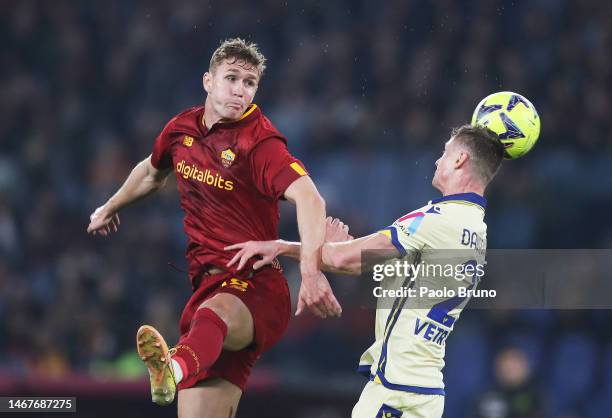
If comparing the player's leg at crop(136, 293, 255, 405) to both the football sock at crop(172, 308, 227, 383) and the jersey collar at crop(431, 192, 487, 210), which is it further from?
the jersey collar at crop(431, 192, 487, 210)

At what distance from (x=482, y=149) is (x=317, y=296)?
1.01 metres

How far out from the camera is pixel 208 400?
5191 millimetres

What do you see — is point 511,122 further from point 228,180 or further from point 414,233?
point 228,180

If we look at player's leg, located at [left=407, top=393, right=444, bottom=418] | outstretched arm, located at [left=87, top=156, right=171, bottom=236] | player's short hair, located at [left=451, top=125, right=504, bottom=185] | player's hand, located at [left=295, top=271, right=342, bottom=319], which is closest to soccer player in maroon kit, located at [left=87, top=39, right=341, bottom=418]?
player's hand, located at [left=295, top=271, right=342, bottom=319]

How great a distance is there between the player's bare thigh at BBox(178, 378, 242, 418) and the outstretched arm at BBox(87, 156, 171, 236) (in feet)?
4.03

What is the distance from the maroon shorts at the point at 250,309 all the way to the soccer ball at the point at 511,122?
130cm

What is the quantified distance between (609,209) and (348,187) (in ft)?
8.46

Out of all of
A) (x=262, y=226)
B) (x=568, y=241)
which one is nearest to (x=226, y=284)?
(x=262, y=226)

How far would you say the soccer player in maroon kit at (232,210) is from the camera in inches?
199

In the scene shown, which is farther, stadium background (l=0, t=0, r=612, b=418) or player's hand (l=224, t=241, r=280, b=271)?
stadium background (l=0, t=0, r=612, b=418)

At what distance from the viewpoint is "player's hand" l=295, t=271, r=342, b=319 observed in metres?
4.80

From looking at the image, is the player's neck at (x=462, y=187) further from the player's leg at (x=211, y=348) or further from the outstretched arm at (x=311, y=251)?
the player's leg at (x=211, y=348)

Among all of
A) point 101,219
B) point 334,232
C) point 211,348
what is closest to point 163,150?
point 101,219

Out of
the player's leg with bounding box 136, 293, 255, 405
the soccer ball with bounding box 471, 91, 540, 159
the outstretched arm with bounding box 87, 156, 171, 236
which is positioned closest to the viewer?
the player's leg with bounding box 136, 293, 255, 405
